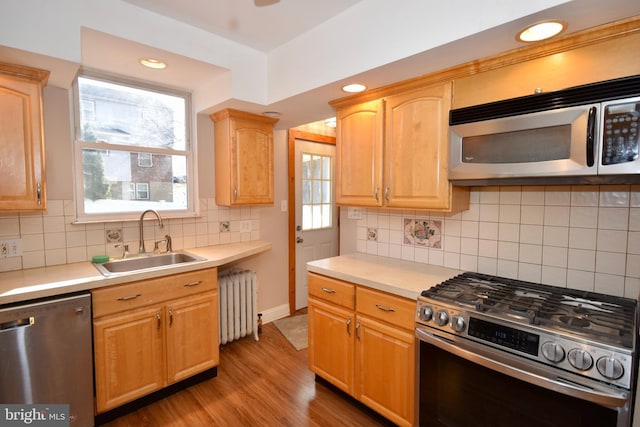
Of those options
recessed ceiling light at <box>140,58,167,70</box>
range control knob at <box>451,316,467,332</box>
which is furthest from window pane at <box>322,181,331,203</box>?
range control knob at <box>451,316,467,332</box>

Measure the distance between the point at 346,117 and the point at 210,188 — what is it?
1.45 metres

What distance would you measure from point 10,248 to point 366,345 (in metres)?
2.37

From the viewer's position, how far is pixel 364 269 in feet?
7.08

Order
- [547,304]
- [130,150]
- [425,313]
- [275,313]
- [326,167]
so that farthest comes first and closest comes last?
[326,167]
[275,313]
[130,150]
[425,313]
[547,304]

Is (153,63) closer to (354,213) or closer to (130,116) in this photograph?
(130,116)

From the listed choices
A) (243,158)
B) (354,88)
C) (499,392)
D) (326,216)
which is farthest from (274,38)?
(499,392)

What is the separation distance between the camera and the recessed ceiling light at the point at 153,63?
2.17 metres

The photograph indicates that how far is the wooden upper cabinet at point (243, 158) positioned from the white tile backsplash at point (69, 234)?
0.35m

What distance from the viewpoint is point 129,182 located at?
2.57 m

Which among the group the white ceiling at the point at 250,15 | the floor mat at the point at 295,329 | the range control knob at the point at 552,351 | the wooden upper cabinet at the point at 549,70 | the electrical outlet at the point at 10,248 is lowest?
the floor mat at the point at 295,329

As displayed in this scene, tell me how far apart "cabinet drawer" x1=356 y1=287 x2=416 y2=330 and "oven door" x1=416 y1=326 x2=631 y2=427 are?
0.12 meters

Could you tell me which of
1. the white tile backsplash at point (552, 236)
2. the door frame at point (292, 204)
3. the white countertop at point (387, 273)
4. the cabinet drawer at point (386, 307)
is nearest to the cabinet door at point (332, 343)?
Result: the cabinet drawer at point (386, 307)

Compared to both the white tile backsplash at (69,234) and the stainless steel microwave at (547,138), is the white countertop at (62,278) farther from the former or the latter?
the stainless steel microwave at (547,138)

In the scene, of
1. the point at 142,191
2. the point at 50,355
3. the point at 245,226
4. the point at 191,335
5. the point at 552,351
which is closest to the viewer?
the point at 552,351
